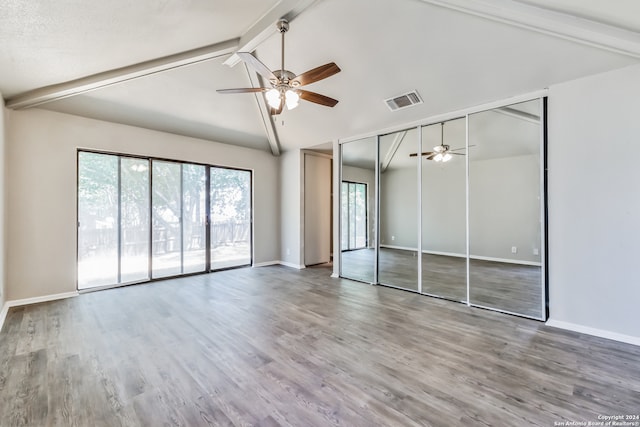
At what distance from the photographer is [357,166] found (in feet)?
17.8

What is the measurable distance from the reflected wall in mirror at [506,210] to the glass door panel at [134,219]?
5390 mm

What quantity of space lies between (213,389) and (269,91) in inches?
106

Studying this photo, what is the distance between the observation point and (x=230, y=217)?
242 inches

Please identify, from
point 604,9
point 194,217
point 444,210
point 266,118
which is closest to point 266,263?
point 194,217

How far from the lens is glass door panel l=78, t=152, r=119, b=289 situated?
4434 mm

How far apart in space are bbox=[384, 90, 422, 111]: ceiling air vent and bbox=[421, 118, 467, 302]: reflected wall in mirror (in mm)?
524

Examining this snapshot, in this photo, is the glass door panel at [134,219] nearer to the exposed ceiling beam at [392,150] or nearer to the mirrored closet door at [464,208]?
the mirrored closet door at [464,208]

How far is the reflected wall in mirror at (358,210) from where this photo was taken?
5176 mm

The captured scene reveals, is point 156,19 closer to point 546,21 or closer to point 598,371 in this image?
point 546,21

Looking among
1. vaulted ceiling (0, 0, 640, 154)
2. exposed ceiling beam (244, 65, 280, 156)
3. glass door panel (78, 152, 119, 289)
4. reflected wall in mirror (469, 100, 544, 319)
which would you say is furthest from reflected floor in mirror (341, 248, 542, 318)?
glass door panel (78, 152, 119, 289)

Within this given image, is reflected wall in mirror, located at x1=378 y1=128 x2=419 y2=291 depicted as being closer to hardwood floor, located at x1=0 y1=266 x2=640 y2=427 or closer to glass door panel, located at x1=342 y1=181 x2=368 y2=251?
glass door panel, located at x1=342 y1=181 x2=368 y2=251

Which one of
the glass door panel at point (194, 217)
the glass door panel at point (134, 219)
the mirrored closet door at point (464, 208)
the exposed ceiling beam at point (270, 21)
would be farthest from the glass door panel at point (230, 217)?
the exposed ceiling beam at point (270, 21)

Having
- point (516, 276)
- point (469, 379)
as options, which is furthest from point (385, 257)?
point (469, 379)

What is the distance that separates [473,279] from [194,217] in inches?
202
